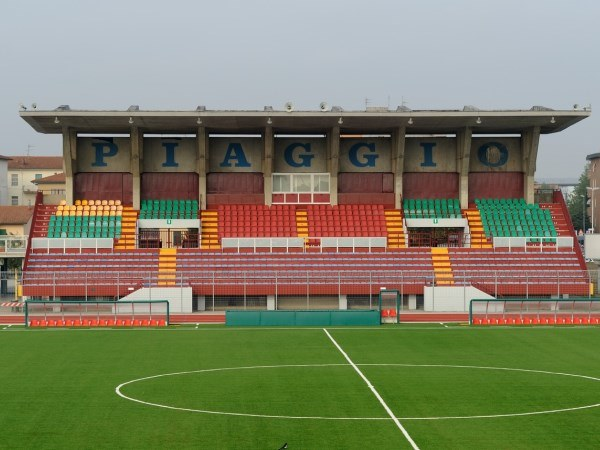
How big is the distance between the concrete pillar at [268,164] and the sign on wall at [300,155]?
1191mm

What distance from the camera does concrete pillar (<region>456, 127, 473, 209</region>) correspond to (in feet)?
253

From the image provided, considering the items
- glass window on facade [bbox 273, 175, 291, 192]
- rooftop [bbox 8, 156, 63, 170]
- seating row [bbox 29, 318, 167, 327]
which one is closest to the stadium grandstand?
glass window on facade [bbox 273, 175, 291, 192]

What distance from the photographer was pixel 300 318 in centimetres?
5591

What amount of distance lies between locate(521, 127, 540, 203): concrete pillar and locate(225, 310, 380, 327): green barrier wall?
27.2 meters

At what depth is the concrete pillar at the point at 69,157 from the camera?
2968 inches

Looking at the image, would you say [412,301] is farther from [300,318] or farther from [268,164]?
[268,164]

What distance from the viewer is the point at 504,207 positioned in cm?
7812

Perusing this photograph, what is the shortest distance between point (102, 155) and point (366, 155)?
1968cm

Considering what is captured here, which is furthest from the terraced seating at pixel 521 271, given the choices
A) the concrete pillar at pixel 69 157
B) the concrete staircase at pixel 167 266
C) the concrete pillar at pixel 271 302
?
the concrete pillar at pixel 69 157

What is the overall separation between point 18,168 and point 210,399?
14357cm

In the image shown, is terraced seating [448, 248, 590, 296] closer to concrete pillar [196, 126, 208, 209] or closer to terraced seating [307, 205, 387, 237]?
terraced seating [307, 205, 387, 237]

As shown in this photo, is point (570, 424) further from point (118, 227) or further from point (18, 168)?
point (18, 168)

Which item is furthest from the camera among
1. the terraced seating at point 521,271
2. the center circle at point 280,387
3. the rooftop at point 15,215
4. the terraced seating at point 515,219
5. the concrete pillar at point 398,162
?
the rooftop at point 15,215

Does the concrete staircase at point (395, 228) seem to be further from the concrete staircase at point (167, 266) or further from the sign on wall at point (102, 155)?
the sign on wall at point (102, 155)
